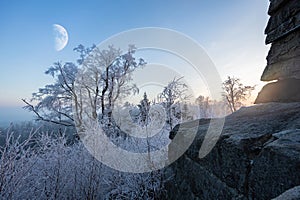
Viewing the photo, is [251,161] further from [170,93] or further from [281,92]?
[170,93]

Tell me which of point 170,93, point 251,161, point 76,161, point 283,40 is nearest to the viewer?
point 251,161

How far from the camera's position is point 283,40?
3.70m

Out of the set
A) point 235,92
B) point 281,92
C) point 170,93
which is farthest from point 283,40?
point 235,92

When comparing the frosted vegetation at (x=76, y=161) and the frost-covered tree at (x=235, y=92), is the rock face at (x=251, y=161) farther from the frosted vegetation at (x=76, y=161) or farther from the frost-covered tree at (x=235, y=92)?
the frost-covered tree at (x=235, y=92)

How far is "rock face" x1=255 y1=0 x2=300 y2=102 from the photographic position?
10.9 feet

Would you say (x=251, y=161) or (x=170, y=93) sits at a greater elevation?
(x=170, y=93)

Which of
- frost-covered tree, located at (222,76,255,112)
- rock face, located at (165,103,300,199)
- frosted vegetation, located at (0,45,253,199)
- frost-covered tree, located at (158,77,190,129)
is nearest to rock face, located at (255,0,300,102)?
rock face, located at (165,103,300,199)

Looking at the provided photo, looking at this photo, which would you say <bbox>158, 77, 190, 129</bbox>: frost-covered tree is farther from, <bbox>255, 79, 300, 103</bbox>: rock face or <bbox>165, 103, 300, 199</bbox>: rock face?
<bbox>165, 103, 300, 199</bbox>: rock face

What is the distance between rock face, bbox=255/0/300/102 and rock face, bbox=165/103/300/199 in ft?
3.26

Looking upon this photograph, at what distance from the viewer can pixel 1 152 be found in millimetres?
3344

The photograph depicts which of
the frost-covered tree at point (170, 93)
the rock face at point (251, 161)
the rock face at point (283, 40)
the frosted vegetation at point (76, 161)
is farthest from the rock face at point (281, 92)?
the frost-covered tree at point (170, 93)

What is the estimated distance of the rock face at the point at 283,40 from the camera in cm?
333

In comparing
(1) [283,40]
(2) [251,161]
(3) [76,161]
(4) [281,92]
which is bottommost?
(3) [76,161]

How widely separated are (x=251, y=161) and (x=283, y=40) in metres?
2.80
